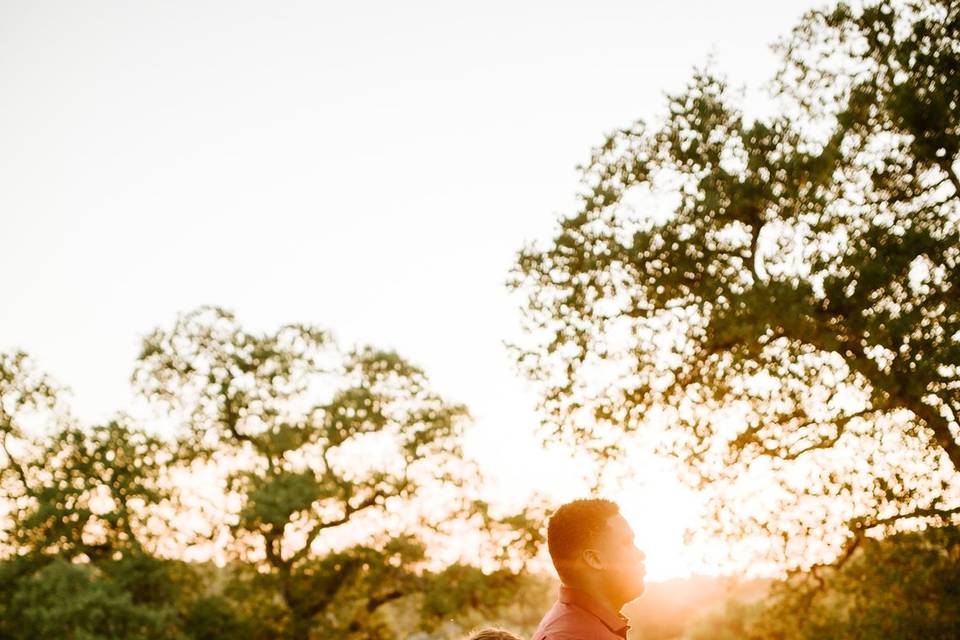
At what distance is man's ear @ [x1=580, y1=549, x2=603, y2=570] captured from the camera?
11.8 feet

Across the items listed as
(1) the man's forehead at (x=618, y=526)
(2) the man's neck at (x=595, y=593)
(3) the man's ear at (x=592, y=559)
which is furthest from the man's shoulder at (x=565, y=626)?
(1) the man's forehead at (x=618, y=526)

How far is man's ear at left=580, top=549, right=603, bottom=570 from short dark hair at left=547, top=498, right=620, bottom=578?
0.10 ft

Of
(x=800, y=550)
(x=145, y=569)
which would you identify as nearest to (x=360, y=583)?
(x=145, y=569)

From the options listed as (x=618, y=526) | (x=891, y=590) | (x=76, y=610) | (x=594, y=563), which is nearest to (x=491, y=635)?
(x=594, y=563)

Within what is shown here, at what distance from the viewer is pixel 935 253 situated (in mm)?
12508

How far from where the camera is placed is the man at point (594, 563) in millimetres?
3521

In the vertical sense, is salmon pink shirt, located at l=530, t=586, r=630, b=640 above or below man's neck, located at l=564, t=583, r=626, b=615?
below

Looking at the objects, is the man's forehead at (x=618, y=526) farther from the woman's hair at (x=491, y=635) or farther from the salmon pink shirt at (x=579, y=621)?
the woman's hair at (x=491, y=635)

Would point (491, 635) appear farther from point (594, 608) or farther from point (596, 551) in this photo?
point (596, 551)

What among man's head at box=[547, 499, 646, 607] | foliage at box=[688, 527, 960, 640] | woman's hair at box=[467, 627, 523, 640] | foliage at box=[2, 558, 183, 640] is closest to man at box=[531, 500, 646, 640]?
man's head at box=[547, 499, 646, 607]

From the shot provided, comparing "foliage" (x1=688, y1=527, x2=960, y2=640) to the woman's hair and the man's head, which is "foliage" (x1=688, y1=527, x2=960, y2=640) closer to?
the man's head

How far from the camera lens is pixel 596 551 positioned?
3.64m

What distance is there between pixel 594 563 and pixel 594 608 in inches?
7.4

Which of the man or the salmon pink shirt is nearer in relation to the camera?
the salmon pink shirt
